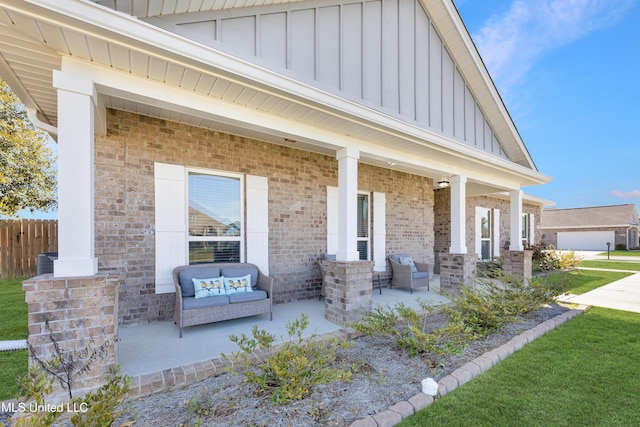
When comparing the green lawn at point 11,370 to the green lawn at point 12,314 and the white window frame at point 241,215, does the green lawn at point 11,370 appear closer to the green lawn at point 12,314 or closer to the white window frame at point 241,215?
the green lawn at point 12,314

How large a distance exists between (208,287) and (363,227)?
13.5 feet

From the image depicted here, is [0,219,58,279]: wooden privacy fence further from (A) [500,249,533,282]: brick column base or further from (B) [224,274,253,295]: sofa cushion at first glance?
(A) [500,249,533,282]: brick column base

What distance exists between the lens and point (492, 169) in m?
7.15

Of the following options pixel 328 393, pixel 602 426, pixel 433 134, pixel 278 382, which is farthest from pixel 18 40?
pixel 602 426

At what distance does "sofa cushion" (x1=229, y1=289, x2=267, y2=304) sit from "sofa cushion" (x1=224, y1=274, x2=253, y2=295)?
126mm

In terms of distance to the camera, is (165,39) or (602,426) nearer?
(602,426)

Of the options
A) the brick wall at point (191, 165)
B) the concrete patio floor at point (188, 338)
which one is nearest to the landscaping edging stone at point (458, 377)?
the concrete patio floor at point (188, 338)

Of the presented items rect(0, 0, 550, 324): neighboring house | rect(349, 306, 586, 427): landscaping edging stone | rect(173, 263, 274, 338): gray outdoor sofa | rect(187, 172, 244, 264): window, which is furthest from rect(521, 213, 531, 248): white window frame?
rect(187, 172, 244, 264): window

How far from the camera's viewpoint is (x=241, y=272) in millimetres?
5027

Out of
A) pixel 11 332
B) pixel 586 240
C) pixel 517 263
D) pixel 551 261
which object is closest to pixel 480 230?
pixel 551 261

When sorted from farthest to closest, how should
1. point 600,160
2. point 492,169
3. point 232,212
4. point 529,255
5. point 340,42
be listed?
1. point 600,160
2. point 529,255
3. point 492,169
4. point 232,212
5. point 340,42

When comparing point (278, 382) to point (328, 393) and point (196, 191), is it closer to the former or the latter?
point (328, 393)

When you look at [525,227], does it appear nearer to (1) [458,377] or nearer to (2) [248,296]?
(1) [458,377]

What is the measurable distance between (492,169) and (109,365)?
7.95m
